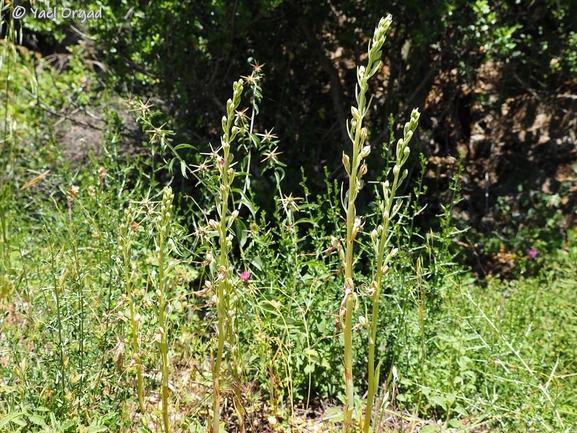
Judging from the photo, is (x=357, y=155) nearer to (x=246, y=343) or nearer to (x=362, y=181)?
(x=362, y=181)

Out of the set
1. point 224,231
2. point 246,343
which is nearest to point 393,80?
point 246,343

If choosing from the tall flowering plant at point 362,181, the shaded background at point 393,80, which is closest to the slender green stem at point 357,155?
the tall flowering plant at point 362,181

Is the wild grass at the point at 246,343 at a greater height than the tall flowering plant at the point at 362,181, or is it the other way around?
the tall flowering plant at the point at 362,181

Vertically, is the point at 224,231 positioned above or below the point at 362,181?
below

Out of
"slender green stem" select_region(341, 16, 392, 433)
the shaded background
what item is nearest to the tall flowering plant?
"slender green stem" select_region(341, 16, 392, 433)

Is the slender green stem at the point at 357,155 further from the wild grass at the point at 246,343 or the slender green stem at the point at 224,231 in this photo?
the slender green stem at the point at 224,231

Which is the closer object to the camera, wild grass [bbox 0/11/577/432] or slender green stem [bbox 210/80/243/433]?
slender green stem [bbox 210/80/243/433]

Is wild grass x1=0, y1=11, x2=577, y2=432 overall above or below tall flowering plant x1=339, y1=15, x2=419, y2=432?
below

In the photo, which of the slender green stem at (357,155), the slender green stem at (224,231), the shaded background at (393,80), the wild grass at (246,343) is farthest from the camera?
the shaded background at (393,80)

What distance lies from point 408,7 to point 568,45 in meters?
1.39

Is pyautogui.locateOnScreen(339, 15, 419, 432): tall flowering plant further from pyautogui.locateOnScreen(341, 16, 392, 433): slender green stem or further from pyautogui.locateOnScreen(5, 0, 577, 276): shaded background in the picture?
pyautogui.locateOnScreen(5, 0, 577, 276): shaded background

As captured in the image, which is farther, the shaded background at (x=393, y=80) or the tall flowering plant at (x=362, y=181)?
the shaded background at (x=393, y=80)

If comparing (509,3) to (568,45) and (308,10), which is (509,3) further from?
(308,10)

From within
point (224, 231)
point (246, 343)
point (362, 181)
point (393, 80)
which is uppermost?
point (393, 80)
